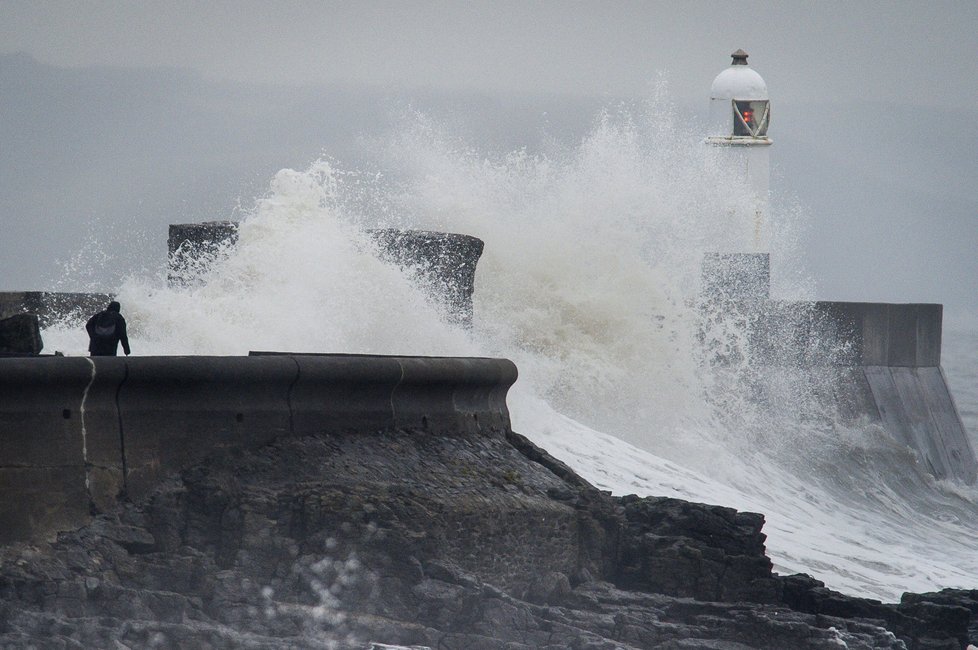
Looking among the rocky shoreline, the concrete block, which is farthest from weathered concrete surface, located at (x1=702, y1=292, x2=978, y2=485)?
the concrete block

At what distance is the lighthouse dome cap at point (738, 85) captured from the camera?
23.4 metres

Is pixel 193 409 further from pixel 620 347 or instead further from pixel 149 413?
pixel 620 347

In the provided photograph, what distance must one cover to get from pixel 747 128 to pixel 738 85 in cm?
82

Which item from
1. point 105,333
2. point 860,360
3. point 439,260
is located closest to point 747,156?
point 860,360

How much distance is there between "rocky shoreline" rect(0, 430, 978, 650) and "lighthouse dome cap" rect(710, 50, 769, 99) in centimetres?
1692

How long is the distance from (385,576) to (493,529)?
61 centimetres

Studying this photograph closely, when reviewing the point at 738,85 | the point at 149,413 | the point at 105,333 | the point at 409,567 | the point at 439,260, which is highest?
the point at 738,85

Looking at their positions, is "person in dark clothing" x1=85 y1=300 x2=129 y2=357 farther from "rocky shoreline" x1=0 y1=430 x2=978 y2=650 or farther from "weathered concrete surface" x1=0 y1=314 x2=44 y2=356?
"rocky shoreline" x1=0 y1=430 x2=978 y2=650

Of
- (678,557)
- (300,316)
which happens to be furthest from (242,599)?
(300,316)

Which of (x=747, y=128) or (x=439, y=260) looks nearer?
(x=439, y=260)

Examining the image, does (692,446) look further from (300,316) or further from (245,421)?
(245,421)

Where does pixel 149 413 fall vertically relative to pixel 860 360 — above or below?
above

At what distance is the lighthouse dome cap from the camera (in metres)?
23.4

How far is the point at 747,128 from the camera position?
75.5ft
